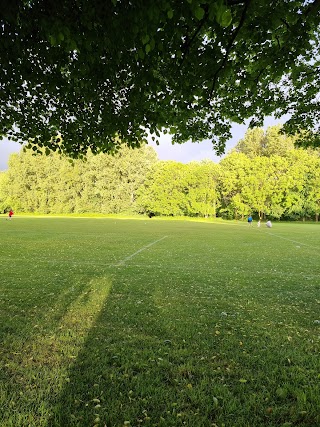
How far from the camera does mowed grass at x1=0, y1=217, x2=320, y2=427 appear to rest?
324cm

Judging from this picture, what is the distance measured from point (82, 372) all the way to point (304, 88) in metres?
12.1

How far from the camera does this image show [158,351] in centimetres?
460

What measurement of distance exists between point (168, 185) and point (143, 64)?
212 feet

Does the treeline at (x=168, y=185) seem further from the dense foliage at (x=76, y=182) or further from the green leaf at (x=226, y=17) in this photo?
the green leaf at (x=226, y=17)

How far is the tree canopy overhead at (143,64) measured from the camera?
512 cm

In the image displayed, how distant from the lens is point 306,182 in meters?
63.0

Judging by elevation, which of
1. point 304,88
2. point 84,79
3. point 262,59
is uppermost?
point 304,88

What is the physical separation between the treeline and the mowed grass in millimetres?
56674

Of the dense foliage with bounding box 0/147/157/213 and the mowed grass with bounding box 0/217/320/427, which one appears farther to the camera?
the dense foliage with bounding box 0/147/157/213

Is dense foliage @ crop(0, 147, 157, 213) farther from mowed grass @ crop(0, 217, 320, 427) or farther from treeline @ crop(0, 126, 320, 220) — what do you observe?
mowed grass @ crop(0, 217, 320, 427)

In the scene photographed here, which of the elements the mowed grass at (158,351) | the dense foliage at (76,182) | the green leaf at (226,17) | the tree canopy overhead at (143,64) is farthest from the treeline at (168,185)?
the green leaf at (226,17)

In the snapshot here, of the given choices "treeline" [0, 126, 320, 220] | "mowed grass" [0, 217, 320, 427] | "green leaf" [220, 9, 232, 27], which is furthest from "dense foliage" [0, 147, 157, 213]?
"green leaf" [220, 9, 232, 27]

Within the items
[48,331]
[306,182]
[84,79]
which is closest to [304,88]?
[84,79]

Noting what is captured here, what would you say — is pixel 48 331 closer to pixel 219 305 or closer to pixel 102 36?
pixel 219 305
